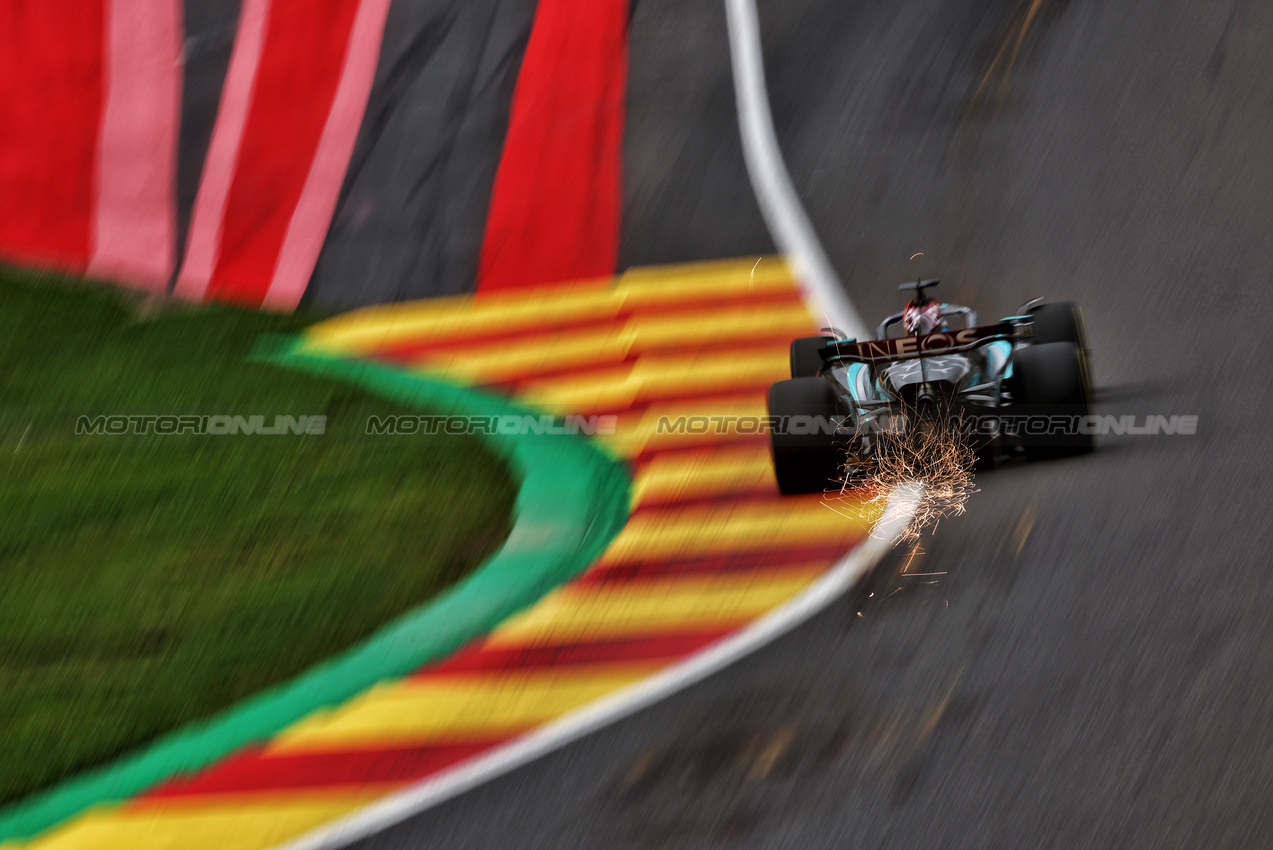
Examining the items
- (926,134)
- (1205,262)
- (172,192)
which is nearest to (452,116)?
(172,192)

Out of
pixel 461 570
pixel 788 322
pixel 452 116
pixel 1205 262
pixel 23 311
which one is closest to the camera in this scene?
pixel 461 570

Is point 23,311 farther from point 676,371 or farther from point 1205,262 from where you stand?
point 1205,262

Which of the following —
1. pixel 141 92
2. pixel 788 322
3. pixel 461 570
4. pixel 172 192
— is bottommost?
pixel 461 570

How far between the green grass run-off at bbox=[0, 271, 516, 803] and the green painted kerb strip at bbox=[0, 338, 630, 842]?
5.3 inches

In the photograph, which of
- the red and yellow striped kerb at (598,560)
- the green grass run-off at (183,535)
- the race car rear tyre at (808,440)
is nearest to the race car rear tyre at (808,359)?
the red and yellow striped kerb at (598,560)

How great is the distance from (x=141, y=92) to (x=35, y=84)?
1.06 m

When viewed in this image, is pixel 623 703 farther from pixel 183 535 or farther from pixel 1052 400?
pixel 183 535

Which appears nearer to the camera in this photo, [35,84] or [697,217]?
[697,217]

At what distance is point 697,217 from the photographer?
39.4 feet

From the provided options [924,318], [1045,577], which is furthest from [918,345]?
[1045,577]

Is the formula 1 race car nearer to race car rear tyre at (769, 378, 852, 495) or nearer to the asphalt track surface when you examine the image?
race car rear tyre at (769, 378, 852, 495)

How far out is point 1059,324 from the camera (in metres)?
7.52

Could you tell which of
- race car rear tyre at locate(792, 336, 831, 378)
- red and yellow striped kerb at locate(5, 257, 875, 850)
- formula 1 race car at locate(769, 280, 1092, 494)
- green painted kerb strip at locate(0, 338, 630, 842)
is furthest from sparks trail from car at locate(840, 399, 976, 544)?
green painted kerb strip at locate(0, 338, 630, 842)

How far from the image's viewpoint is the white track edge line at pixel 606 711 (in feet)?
15.9
